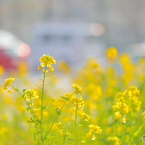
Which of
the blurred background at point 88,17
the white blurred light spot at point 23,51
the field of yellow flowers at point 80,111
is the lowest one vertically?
the field of yellow flowers at point 80,111

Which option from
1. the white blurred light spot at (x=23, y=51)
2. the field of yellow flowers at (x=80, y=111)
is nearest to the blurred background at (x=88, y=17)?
the white blurred light spot at (x=23, y=51)

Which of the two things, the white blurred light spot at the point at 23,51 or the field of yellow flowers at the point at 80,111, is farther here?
the white blurred light spot at the point at 23,51

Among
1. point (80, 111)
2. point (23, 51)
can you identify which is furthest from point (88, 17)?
point (80, 111)

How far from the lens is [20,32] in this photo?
1196 inches

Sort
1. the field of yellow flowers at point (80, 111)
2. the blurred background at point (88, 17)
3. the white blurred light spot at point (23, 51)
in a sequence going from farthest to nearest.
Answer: the blurred background at point (88, 17)
the white blurred light spot at point (23, 51)
the field of yellow flowers at point (80, 111)

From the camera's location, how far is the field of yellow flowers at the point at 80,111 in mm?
2094

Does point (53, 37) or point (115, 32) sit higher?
point (115, 32)

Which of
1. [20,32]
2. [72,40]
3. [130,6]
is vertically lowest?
[72,40]

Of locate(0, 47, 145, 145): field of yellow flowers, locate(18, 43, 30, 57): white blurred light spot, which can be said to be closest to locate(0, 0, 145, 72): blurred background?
locate(18, 43, 30, 57): white blurred light spot

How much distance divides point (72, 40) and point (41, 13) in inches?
539

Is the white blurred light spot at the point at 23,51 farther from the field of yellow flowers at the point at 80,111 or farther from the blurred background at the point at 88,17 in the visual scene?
the blurred background at the point at 88,17

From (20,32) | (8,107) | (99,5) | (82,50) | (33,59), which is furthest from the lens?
(99,5)

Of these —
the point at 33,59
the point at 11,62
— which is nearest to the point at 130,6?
the point at 33,59

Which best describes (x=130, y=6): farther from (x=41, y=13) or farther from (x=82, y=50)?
(x=82, y=50)
